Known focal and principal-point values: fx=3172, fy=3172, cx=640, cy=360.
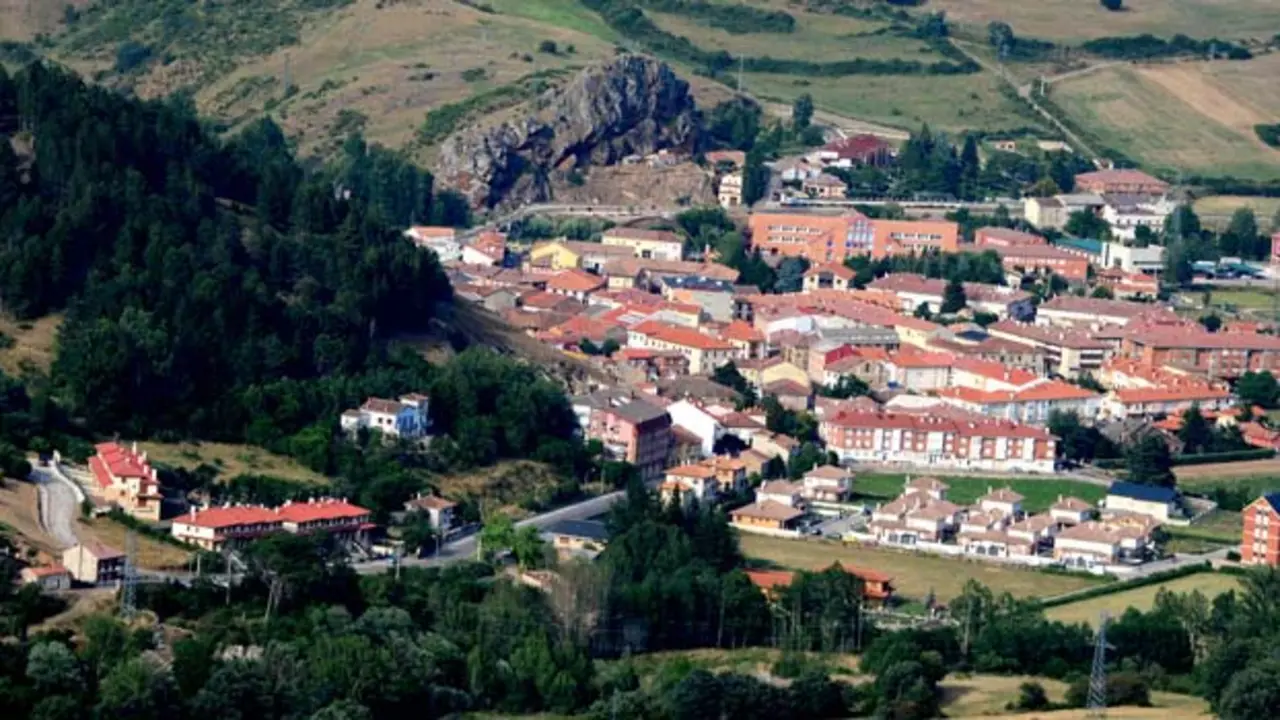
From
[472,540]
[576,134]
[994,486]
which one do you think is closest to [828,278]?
[576,134]

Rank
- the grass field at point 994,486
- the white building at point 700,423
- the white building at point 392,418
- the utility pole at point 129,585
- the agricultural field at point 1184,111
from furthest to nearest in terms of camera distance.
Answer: the agricultural field at point 1184,111 → the white building at point 700,423 → the grass field at point 994,486 → the white building at point 392,418 → the utility pole at point 129,585

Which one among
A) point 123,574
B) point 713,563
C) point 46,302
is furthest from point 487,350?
point 123,574

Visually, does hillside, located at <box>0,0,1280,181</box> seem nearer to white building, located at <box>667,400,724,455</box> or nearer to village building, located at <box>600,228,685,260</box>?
village building, located at <box>600,228,685,260</box>

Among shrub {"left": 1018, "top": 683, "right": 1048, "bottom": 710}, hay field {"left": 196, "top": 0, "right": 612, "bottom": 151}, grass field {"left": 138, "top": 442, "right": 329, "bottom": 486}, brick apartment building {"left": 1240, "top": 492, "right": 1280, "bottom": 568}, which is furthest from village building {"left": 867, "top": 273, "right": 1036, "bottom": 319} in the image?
shrub {"left": 1018, "top": 683, "right": 1048, "bottom": 710}

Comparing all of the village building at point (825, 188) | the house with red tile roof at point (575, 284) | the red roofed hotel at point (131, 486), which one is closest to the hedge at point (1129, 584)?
the red roofed hotel at point (131, 486)

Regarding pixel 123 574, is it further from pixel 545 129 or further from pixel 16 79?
pixel 545 129

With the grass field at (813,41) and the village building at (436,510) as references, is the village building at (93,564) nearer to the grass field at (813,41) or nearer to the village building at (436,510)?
the village building at (436,510)
